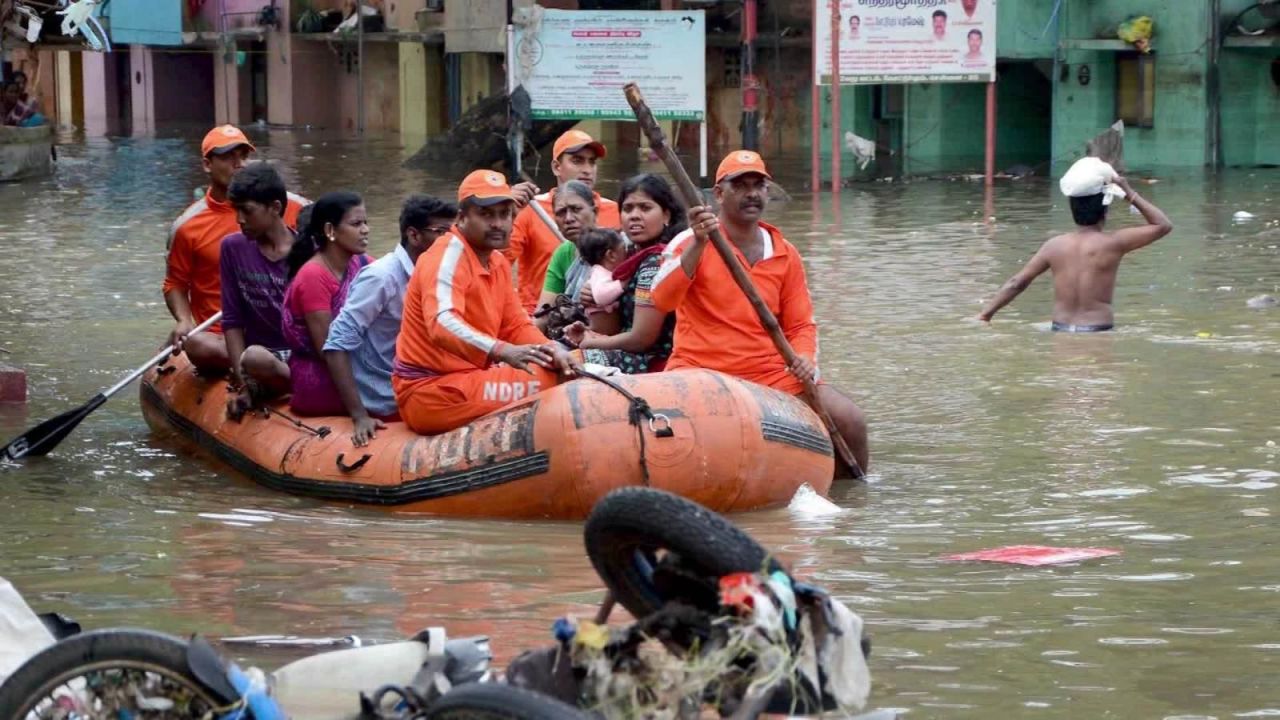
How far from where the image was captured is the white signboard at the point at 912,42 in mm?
25281

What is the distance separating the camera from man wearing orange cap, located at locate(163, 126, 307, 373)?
10.3 m

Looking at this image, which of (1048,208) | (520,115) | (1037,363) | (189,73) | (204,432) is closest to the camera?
(204,432)

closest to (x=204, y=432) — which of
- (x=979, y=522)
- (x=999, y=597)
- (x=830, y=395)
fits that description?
(x=830, y=395)

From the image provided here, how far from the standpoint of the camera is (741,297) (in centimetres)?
865

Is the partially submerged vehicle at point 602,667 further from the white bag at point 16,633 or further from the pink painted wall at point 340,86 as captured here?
the pink painted wall at point 340,86

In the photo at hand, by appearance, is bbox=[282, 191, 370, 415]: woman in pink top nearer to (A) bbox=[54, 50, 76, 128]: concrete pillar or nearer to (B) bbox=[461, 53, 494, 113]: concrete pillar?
(B) bbox=[461, 53, 494, 113]: concrete pillar

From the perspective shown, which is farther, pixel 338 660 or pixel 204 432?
pixel 204 432

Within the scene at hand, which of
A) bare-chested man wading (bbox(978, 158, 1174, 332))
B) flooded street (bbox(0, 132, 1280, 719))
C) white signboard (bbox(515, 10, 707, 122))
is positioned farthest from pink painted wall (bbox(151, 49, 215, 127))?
bare-chested man wading (bbox(978, 158, 1174, 332))

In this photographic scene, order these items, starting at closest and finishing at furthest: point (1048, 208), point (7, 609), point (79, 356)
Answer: point (7, 609) → point (79, 356) → point (1048, 208)

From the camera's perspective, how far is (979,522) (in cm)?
814

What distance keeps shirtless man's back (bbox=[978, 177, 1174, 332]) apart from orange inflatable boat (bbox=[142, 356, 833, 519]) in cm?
428

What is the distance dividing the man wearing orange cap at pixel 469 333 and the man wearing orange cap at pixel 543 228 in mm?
2109

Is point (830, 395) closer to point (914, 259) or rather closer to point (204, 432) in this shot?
point (204, 432)

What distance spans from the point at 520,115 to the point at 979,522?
18.7 m
